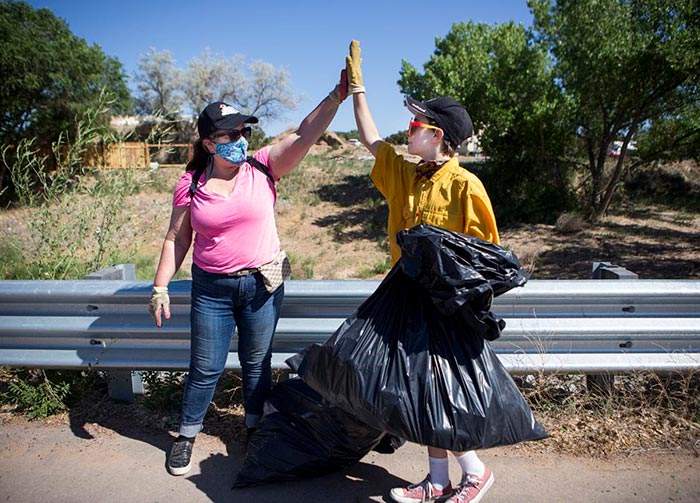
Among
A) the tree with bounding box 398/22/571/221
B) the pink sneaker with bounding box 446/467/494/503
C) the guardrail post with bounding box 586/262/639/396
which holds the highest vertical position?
the tree with bounding box 398/22/571/221

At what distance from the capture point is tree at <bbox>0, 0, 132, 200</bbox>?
77.0ft

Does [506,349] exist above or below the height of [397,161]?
below

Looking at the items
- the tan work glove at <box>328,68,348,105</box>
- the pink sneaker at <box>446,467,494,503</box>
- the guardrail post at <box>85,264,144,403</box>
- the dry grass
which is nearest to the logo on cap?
the tan work glove at <box>328,68,348,105</box>

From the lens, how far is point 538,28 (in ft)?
52.3

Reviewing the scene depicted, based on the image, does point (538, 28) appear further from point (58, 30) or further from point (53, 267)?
point (58, 30)

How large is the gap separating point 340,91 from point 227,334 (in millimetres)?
1458

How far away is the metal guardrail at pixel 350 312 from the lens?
3.26 metres

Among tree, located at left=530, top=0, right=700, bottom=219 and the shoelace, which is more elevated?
tree, located at left=530, top=0, right=700, bottom=219

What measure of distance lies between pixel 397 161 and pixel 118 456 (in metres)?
2.30

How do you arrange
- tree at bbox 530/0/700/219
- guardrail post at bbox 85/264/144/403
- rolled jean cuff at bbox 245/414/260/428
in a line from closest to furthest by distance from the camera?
rolled jean cuff at bbox 245/414/260/428, guardrail post at bbox 85/264/144/403, tree at bbox 530/0/700/219

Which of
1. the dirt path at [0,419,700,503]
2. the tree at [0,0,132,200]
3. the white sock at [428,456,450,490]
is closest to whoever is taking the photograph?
the white sock at [428,456,450,490]

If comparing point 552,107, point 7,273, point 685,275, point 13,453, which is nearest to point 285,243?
point 552,107

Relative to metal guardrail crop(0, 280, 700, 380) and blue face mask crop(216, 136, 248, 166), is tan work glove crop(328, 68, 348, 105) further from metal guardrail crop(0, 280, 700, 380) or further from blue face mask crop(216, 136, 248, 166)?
metal guardrail crop(0, 280, 700, 380)

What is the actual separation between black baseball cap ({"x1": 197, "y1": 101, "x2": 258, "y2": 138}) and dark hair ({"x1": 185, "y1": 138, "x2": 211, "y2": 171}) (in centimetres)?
10
